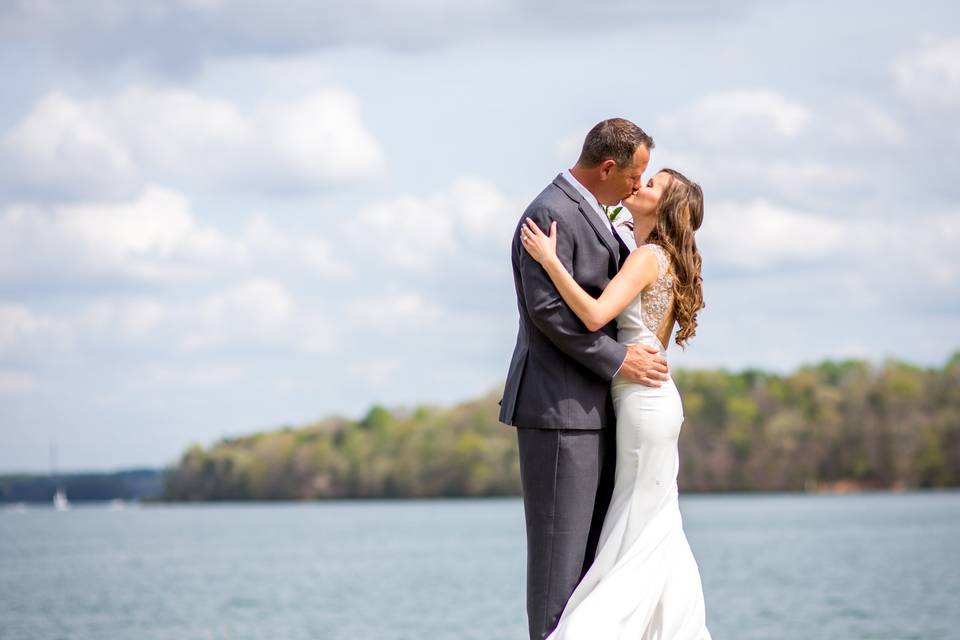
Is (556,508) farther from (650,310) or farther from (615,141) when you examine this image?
(615,141)

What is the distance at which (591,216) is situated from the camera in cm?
657

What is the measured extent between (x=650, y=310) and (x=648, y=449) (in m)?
0.63

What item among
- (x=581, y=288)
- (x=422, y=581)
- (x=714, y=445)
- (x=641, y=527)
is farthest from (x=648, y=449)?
(x=714, y=445)

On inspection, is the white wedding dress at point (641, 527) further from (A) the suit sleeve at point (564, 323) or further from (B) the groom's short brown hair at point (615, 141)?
(B) the groom's short brown hair at point (615, 141)

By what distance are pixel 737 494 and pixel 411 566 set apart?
3406 inches

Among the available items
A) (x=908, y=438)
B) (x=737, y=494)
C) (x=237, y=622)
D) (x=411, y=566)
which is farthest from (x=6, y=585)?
(x=737, y=494)

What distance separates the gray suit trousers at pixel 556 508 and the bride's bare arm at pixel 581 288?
1.80 feet

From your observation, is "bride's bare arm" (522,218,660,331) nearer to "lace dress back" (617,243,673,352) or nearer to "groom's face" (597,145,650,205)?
"lace dress back" (617,243,673,352)

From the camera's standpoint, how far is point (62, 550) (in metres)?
82.0

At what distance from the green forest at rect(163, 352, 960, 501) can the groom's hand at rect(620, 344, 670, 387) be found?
87866 millimetres

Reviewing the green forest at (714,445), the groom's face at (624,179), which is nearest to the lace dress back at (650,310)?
the groom's face at (624,179)

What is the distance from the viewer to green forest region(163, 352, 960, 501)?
11781cm

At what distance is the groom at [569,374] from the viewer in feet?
21.1

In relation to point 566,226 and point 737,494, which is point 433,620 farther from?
point 737,494
